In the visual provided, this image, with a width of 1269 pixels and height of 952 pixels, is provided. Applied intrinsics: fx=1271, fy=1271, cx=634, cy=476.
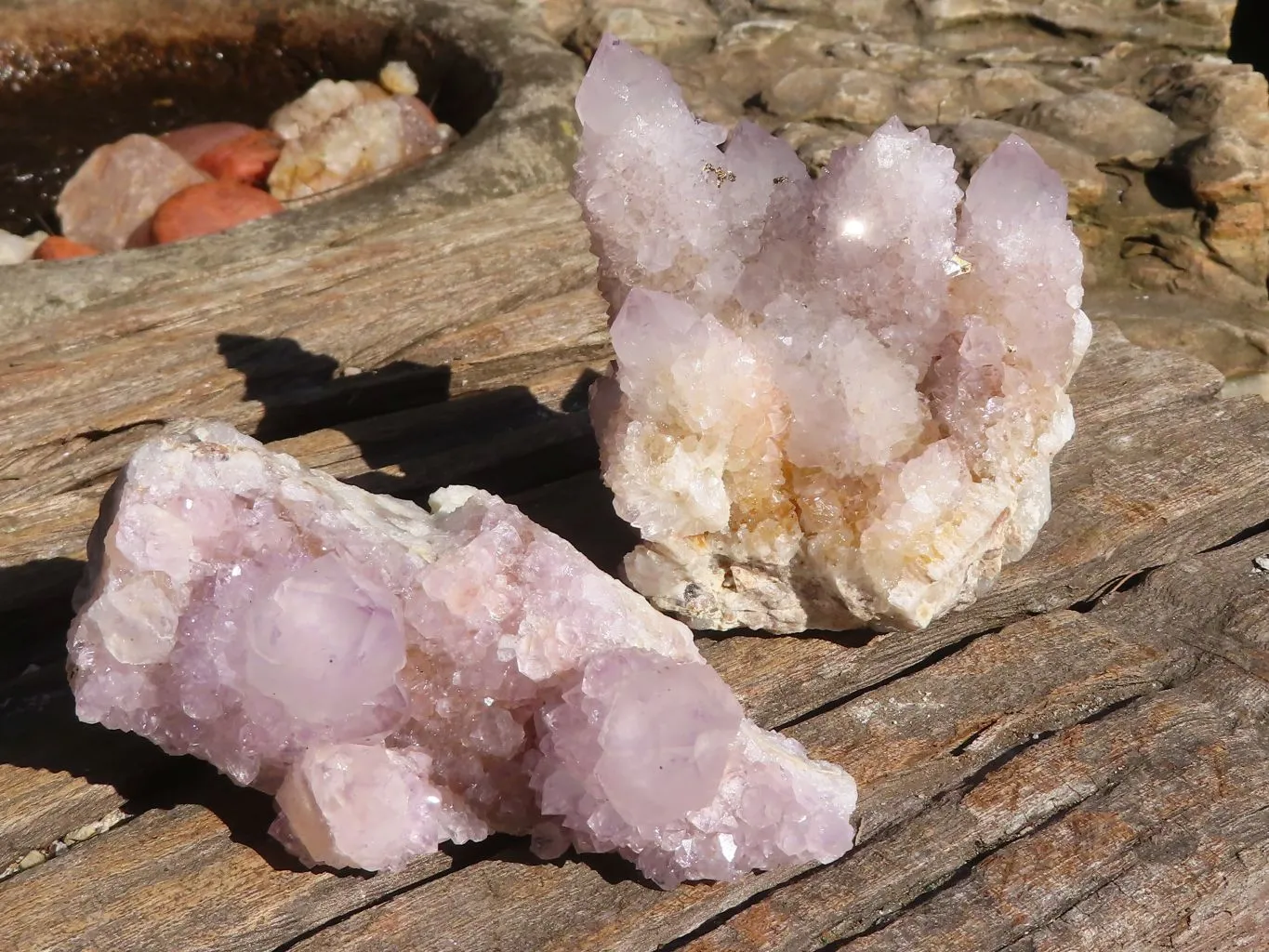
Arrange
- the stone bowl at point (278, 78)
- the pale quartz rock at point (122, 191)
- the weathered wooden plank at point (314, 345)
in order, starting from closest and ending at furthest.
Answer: the weathered wooden plank at point (314, 345), the stone bowl at point (278, 78), the pale quartz rock at point (122, 191)

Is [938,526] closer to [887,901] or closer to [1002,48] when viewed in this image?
[887,901]

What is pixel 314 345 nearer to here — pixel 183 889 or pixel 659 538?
pixel 659 538

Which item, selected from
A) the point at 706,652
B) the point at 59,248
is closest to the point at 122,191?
the point at 59,248

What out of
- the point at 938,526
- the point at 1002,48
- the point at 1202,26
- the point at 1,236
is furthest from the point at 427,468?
the point at 1202,26

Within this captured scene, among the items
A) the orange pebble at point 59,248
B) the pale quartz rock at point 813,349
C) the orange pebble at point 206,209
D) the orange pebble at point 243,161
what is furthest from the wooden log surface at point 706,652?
the orange pebble at point 243,161

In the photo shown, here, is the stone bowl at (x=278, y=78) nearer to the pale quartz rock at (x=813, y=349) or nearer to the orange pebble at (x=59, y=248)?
the orange pebble at (x=59, y=248)
